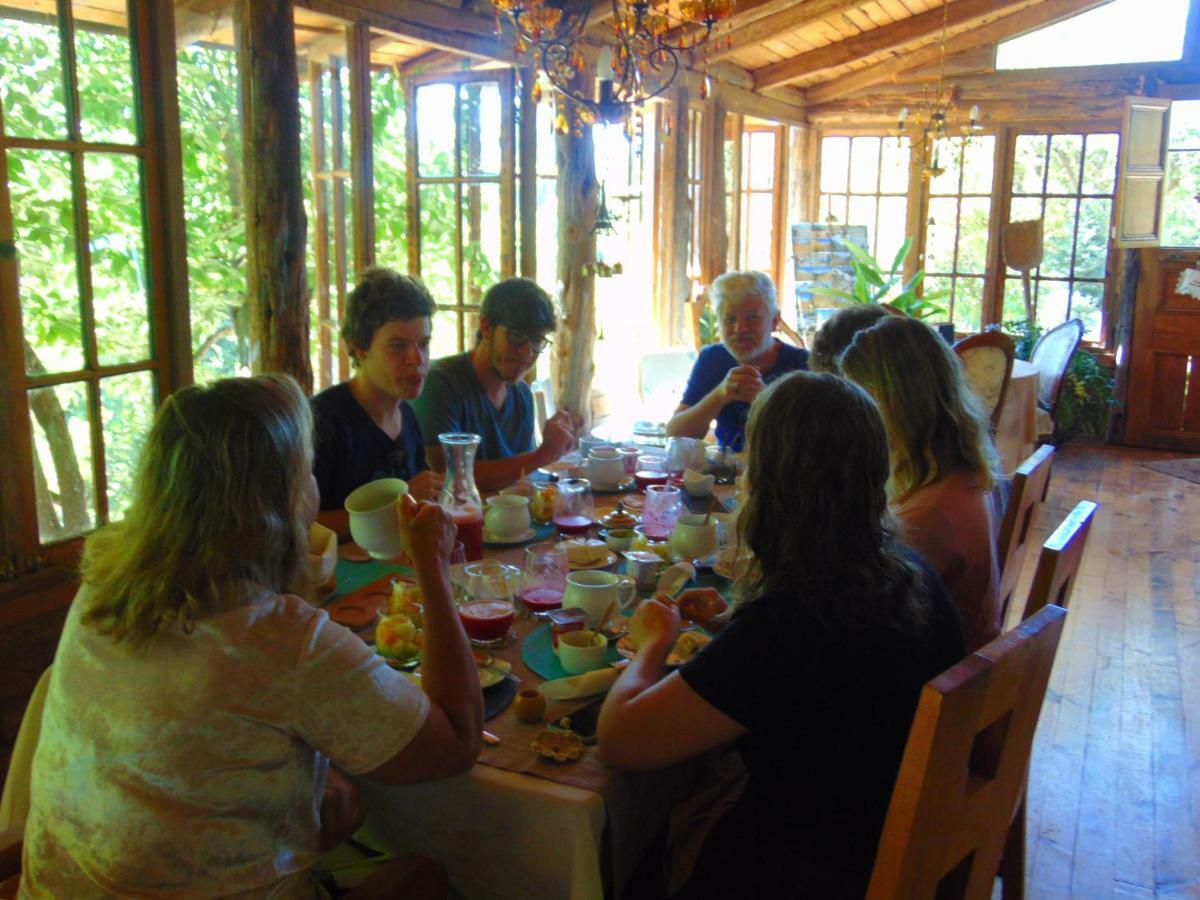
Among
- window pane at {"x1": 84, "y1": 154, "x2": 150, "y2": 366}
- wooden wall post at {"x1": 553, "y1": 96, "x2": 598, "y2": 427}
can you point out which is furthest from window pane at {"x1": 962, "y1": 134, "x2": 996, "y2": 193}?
window pane at {"x1": 84, "y1": 154, "x2": 150, "y2": 366}

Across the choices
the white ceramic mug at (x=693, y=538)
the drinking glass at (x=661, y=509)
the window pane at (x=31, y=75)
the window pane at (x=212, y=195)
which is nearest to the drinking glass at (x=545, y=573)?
the white ceramic mug at (x=693, y=538)

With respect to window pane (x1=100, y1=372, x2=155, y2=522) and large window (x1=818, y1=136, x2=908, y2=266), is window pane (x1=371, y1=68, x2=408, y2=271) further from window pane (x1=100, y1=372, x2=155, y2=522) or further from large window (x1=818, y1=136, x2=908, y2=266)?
large window (x1=818, y1=136, x2=908, y2=266)

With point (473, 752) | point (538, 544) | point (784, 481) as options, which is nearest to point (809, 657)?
point (784, 481)

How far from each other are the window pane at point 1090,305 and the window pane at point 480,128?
199 inches

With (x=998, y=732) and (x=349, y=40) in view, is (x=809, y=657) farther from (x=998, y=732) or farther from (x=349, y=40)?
(x=349, y=40)

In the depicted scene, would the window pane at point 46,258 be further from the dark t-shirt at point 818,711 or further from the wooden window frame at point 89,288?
the dark t-shirt at point 818,711

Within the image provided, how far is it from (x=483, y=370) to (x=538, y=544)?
832 mm

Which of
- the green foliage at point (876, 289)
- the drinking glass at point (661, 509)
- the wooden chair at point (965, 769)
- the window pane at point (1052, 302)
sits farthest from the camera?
the window pane at point (1052, 302)

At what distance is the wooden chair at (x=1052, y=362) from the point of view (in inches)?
233

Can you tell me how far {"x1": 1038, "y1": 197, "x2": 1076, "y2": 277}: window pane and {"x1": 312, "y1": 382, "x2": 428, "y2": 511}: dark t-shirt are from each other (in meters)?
6.55

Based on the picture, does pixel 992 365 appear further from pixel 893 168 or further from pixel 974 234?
pixel 893 168

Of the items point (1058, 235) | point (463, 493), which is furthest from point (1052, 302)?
point (463, 493)

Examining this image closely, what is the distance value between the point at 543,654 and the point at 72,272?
6.21 ft

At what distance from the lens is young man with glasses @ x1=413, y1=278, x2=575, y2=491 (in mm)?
2668
